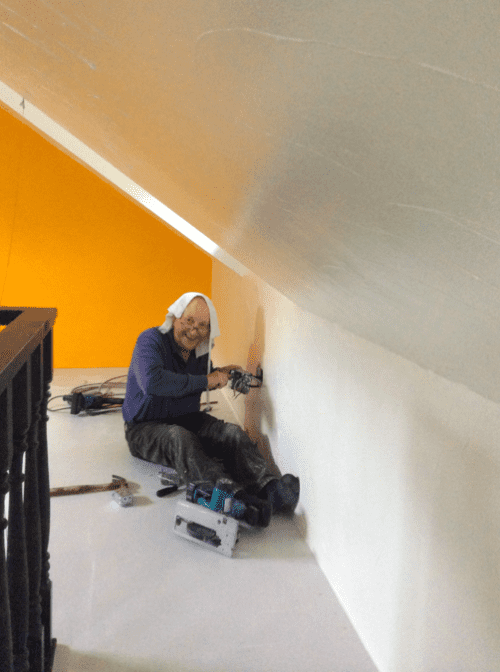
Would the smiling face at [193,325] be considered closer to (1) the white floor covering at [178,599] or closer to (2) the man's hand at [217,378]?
(2) the man's hand at [217,378]

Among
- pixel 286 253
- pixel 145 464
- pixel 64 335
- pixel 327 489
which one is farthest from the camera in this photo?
pixel 64 335

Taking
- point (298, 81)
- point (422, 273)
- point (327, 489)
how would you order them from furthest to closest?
point (327, 489)
point (422, 273)
point (298, 81)

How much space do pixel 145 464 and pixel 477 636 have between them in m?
2.04

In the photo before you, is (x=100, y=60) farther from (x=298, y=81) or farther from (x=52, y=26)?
(x=298, y=81)

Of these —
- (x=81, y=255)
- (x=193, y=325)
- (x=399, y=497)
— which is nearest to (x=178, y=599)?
(x=399, y=497)

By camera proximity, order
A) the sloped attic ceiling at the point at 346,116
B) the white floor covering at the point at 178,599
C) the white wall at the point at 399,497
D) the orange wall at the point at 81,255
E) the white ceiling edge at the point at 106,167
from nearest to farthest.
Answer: the sloped attic ceiling at the point at 346,116 < the white wall at the point at 399,497 < the white floor covering at the point at 178,599 < the white ceiling edge at the point at 106,167 < the orange wall at the point at 81,255

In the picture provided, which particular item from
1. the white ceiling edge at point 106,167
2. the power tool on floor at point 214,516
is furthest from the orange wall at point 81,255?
the power tool on floor at point 214,516

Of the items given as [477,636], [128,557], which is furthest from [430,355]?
[128,557]

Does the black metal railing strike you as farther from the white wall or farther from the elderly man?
the elderly man

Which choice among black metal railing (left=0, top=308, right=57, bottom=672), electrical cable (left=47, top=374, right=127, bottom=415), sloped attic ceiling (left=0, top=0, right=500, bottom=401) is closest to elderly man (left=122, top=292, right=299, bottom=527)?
electrical cable (left=47, top=374, right=127, bottom=415)

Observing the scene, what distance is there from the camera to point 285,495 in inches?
81.6

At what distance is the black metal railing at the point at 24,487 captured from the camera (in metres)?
0.68

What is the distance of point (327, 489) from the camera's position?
68.4 inches

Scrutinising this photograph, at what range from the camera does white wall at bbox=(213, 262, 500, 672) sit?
35.7 inches
